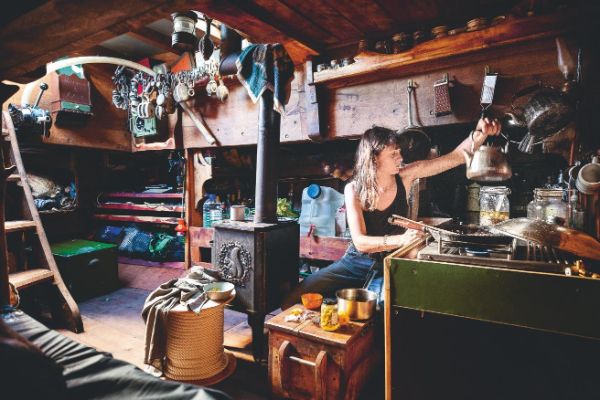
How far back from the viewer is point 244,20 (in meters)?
2.92

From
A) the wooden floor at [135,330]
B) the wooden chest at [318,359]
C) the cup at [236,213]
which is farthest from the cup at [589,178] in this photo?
the cup at [236,213]

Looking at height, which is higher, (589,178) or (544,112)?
(544,112)

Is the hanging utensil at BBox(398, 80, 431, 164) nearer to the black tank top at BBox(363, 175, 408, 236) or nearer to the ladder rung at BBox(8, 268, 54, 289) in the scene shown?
the black tank top at BBox(363, 175, 408, 236)

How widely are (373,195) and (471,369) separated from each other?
1.76 metres

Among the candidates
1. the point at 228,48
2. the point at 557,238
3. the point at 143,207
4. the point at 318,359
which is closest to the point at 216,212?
the point at 143,207

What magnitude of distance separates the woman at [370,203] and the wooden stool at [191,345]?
806 mm

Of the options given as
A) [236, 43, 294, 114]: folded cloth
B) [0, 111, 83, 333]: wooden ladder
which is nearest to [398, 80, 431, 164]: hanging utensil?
[236, 43, 294, 114]: folded cloth

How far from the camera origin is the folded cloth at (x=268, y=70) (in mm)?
3268

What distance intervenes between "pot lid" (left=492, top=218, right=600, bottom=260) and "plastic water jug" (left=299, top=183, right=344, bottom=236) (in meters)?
2.51

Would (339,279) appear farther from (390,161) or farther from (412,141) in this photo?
(412,141)

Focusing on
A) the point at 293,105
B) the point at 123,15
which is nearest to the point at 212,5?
the point at 123,15

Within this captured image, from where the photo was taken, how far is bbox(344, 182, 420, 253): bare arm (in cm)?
298

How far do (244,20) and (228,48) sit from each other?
1.26m

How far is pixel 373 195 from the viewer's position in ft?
11.2
